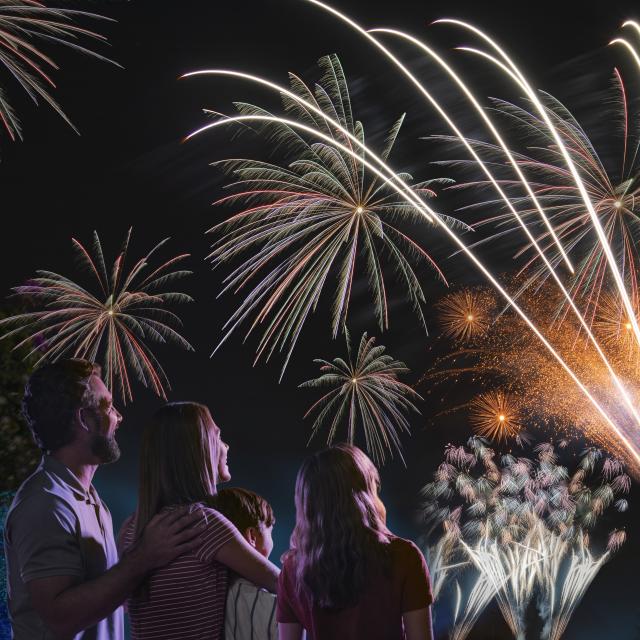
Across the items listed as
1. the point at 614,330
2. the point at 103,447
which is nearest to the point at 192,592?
the point at 103,447

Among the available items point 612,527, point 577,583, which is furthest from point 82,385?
point 612,527

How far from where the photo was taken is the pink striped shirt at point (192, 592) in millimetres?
3381

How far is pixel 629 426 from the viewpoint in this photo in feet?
129

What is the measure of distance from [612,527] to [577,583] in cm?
1042

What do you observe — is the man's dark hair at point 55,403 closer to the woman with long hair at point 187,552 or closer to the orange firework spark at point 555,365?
the woman with long hair at point 187,552

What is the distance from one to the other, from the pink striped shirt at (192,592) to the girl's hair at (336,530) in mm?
611

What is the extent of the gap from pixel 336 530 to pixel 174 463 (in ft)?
2.95

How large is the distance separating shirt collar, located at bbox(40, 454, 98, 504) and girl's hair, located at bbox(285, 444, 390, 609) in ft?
3.45

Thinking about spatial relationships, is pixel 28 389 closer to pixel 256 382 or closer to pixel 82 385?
pixel 82 385

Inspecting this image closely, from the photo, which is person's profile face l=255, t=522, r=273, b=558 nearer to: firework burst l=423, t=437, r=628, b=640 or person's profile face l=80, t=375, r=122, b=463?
person's profile face l=80, t=375, r=122, b=463

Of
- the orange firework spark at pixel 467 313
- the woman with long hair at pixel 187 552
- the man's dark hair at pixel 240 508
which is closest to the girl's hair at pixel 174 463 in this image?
the woman with long hair at pixel 187 552

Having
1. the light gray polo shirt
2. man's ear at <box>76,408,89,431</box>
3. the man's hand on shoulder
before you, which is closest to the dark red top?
the man's hand on shoulder

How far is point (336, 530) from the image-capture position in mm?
3906

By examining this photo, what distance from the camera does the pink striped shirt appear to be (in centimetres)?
338
